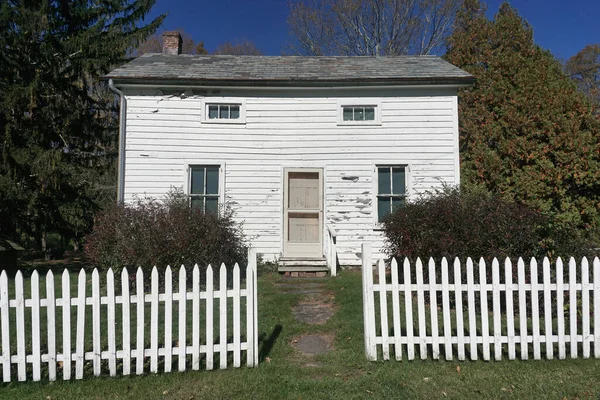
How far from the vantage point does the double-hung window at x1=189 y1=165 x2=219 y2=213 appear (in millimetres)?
9797

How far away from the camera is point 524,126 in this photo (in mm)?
12672

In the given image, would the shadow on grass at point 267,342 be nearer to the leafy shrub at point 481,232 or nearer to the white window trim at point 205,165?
the leafy shrub at point 481,232

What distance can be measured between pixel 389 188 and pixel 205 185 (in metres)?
4.73

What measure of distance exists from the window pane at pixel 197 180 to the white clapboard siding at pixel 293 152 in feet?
0.62

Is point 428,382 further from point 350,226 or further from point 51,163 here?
point 51,163

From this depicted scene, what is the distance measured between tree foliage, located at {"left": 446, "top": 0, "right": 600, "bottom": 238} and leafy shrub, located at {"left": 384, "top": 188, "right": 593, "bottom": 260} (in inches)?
191

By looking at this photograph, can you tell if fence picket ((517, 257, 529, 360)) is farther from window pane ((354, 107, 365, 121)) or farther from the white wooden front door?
window pane ((354, 107, 365, 121))

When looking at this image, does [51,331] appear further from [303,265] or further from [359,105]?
[359,105]

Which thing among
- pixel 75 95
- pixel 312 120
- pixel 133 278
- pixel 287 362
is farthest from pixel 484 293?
pixel 75 95

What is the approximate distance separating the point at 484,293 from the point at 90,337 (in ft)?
14.6

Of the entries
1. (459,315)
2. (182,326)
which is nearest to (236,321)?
(182,326)

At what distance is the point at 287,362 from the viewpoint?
391cm

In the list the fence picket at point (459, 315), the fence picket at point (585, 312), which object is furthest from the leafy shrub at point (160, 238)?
the fence picket at point (585, 312)

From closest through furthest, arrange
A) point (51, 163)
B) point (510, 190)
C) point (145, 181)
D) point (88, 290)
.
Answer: point (88, 290) → point (145, 181) → point (51, 163) → point (510, 190)
